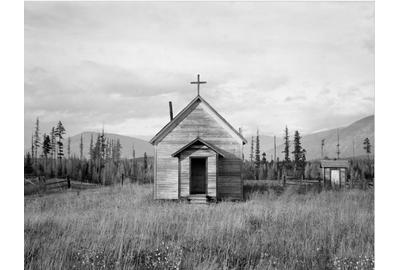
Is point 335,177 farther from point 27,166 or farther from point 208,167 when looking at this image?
point 27,166

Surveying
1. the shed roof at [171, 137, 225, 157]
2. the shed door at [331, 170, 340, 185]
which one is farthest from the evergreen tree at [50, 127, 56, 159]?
the shed door at [331, 170, 340, 185]

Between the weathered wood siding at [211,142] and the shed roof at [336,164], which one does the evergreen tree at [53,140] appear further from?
the shed roof at [336,164]

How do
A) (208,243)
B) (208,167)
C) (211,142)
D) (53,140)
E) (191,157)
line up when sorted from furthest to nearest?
(53,140)
(211,142)
(191,157)
(208,167)
(208,243)

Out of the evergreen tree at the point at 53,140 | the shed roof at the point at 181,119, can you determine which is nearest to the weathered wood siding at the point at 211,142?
the shed roof at the point at 181,119

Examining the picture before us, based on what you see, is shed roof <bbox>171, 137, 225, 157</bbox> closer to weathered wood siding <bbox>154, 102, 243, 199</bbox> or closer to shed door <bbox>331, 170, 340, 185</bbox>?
weathered wood siding <bbox>154, 102, 243, 199</bbox>

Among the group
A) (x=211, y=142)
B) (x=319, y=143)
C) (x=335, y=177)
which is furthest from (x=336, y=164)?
(x=319, y=143)

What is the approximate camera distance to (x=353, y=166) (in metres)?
29.3

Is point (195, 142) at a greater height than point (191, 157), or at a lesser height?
greater

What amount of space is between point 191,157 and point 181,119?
191 cm

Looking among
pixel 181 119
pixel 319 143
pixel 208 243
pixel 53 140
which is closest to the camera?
pixel 208 243

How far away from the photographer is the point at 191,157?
16.8 metres
